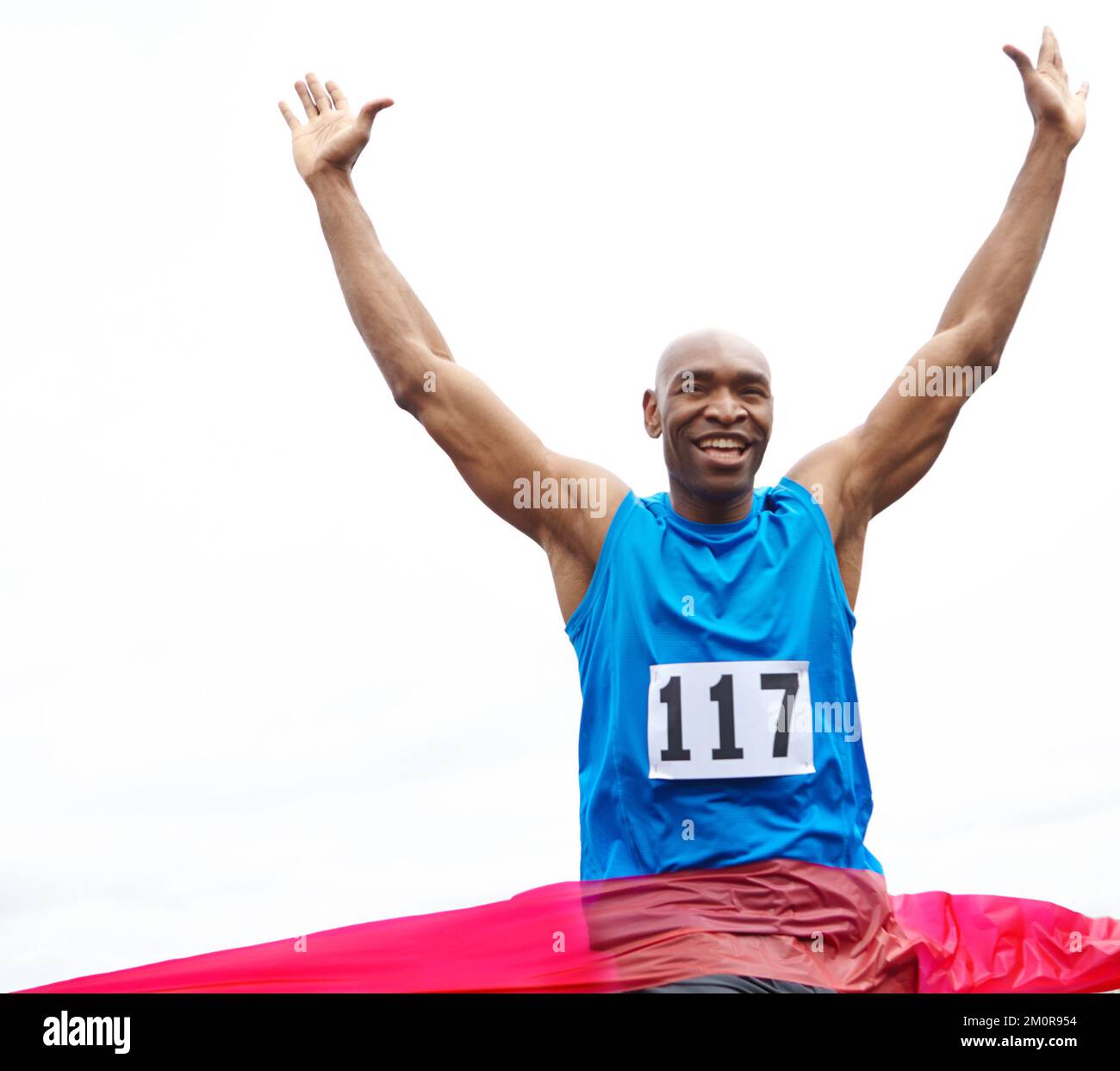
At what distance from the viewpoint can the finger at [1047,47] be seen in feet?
21.6

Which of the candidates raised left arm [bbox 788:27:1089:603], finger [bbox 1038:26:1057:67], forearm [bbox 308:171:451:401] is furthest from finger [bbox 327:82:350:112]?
finger [bbox 1038:26:1057:67]

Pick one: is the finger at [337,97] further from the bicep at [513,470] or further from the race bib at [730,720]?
the race bib at [730,720]

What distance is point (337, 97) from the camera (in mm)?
6539

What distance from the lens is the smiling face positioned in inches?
231

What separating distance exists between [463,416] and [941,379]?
6.33 feet

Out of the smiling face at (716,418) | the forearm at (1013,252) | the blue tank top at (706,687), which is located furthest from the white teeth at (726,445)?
the forearm at (1013,252)

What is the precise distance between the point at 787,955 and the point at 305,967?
1.68 m

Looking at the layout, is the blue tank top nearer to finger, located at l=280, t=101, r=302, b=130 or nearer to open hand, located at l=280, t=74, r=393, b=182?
open hand, located at l=280, t=74, r=393, b=182

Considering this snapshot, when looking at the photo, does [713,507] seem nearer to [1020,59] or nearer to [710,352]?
[710,352]

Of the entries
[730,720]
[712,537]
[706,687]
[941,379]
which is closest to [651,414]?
[712,537]

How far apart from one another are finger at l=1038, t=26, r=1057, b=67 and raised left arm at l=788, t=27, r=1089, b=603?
47 cm

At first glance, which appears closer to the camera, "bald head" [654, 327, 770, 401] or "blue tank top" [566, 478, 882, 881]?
"blue tank top" [566, 478, 882, 881]
